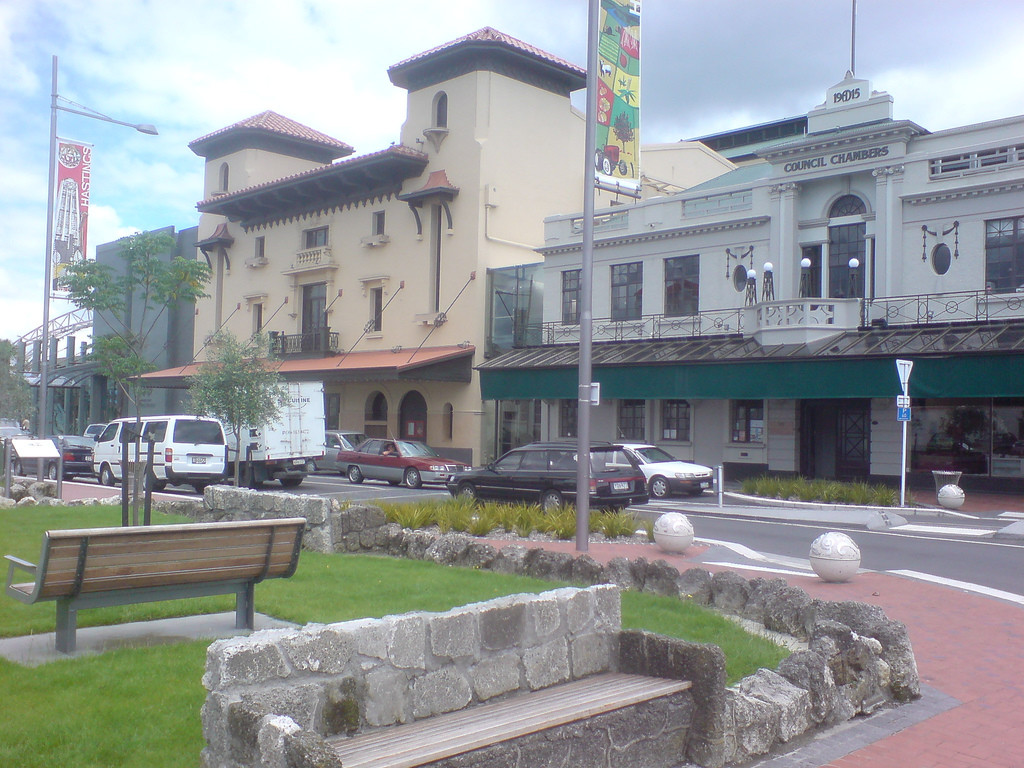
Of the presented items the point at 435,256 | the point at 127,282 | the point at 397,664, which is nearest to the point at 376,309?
the point at 435,256

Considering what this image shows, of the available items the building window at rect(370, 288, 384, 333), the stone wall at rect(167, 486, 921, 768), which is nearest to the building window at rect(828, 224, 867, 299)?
the building window at rect(370, 288, 384, 333)

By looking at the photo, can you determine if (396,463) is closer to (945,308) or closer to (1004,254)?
(945,308)

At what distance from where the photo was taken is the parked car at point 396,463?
27.8 m

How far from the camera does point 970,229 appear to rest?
25078mm

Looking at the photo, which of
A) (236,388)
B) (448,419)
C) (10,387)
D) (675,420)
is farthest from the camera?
(448,419)

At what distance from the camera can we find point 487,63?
36375mm

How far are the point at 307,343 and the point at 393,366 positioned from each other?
909 centimetres

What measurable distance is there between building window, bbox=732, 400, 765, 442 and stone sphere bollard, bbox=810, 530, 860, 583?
60.2 ft

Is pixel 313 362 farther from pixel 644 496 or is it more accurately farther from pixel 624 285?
pixel 644 496

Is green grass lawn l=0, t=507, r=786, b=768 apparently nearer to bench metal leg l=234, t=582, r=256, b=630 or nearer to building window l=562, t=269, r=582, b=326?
bench metal leg l=234, t=582, r=256, b=630

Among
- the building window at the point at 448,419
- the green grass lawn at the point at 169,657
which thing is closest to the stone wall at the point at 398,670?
the green grass lawn at the point at 169,657

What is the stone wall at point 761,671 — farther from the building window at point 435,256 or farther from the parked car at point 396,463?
the building window at point 435,256

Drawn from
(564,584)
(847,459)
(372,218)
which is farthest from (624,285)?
(564,584)

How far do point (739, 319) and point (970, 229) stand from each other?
687cm
